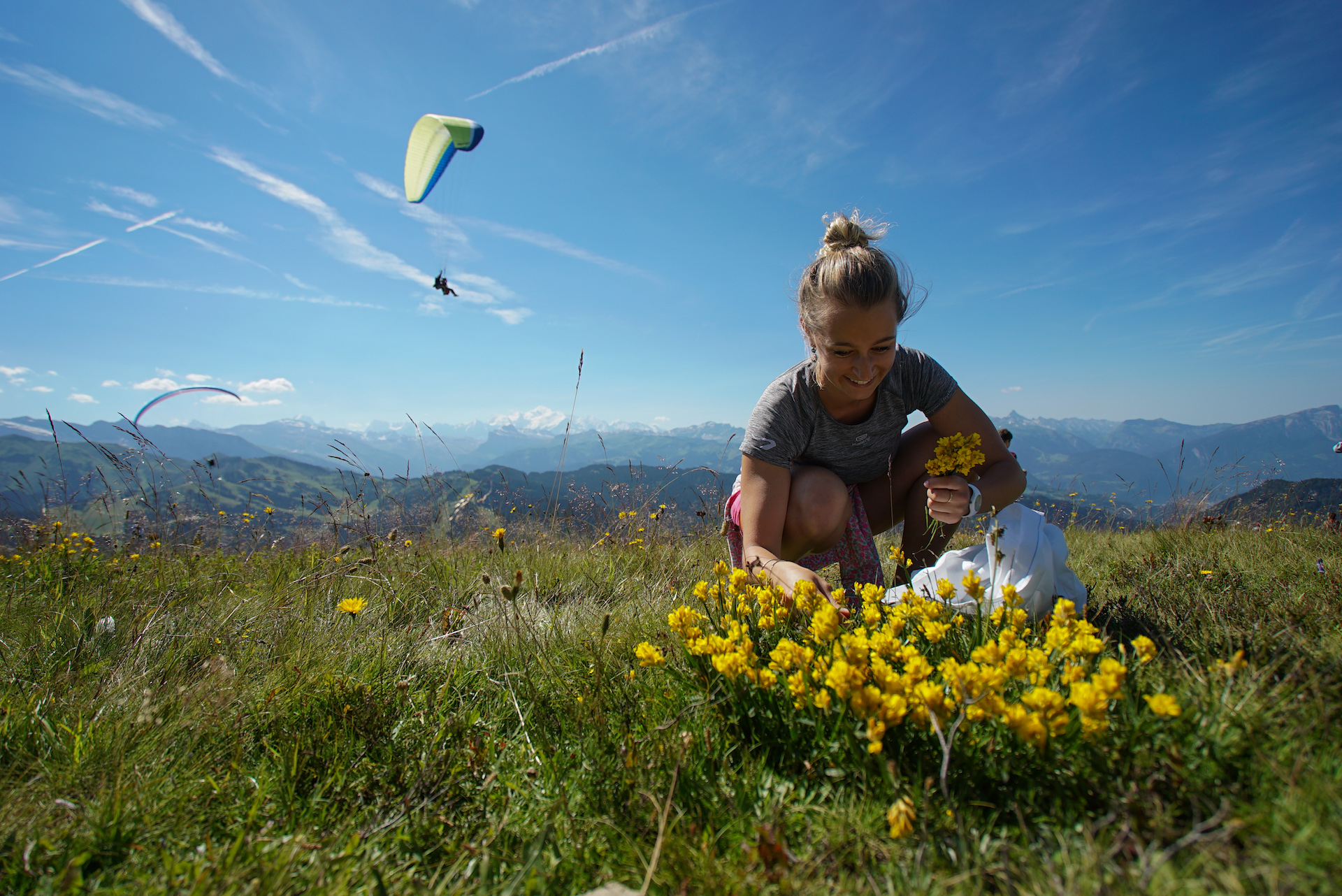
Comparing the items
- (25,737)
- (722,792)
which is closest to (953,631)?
(722,792)

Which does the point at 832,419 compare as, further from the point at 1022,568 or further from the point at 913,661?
the point at 913,661

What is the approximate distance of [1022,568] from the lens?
2576mm

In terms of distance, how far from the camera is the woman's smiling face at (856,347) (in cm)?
288

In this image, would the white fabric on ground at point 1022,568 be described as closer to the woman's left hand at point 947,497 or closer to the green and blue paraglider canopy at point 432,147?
the woman's left hand at point 947,497

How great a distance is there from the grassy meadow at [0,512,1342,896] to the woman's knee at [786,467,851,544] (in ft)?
3.55

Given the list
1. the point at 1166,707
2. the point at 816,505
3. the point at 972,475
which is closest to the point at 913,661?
the point at 1166,707

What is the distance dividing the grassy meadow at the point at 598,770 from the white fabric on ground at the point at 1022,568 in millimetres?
279

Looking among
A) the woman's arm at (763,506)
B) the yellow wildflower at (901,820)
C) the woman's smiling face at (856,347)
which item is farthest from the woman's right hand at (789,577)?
the woman's smiling face at (856,347)

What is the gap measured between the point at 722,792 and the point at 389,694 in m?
1.40

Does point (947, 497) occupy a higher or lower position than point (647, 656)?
higher

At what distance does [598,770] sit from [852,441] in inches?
98.9

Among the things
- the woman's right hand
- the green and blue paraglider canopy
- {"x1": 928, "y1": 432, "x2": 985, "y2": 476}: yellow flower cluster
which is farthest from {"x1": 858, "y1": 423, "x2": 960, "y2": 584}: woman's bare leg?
the green and blue paraglider canopy

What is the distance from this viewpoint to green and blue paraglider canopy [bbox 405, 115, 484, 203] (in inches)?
387

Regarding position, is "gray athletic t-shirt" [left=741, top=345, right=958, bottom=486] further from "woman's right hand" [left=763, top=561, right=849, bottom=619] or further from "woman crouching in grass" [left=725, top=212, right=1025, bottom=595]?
"woman's right hand" [left=763, top=561, right=849, bottom=619]
